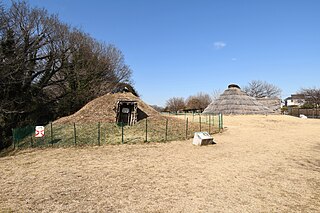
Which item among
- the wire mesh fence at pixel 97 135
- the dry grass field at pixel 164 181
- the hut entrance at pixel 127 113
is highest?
the hut entrance at pixel 127 113

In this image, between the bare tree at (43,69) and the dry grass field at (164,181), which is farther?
the bare tree at (43,69)

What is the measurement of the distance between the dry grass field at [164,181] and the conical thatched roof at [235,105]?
24347 mm

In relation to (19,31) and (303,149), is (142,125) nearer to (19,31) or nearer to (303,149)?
(303,149)

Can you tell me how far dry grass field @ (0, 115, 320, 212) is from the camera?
4.52 meters

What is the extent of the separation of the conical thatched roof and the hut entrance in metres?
21.2

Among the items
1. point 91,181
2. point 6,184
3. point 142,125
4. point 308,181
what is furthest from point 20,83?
point 308,181

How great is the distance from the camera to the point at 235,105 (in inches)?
1357

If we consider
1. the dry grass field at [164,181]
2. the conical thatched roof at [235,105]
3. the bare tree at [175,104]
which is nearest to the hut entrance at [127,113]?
the dry grass field at [164,181]

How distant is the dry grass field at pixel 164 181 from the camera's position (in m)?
4.52

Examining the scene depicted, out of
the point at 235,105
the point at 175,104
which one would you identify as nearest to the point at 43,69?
the point at 235,105

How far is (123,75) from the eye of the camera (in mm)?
33188

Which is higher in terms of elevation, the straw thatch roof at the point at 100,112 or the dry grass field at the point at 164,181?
the straw thatch roof at the point at 100,112

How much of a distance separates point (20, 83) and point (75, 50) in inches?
295

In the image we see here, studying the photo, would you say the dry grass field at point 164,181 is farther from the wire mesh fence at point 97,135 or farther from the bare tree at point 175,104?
the bare tree at point 175,104
